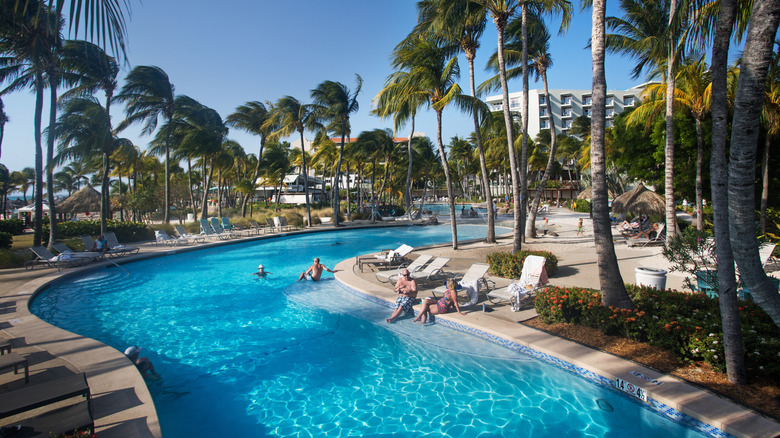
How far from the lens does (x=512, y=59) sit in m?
16.9

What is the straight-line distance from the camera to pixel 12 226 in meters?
23.3

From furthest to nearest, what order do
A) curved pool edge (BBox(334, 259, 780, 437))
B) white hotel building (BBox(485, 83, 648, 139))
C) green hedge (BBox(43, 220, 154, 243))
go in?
white hotel building (BBox(485, 83, 648, 139)) → green hedge (BBox(43, 220, 154, 243)) → curved pool edge (BBox(334, 259, 780, 437))

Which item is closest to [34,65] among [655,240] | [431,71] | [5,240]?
[5,240]

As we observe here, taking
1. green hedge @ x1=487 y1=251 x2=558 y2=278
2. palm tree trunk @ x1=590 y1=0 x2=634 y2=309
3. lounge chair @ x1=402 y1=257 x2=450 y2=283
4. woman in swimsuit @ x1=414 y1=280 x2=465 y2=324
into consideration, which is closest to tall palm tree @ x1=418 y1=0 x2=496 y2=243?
green hedge @ x1=487 y1=251 x2=558 y2=278

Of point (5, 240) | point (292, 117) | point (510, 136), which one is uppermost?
point (292, 117)

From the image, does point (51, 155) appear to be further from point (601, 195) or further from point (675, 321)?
point (675, 321)

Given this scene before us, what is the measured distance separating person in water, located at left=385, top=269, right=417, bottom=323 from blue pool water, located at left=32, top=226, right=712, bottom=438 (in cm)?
23

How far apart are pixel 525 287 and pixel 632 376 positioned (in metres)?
3.35

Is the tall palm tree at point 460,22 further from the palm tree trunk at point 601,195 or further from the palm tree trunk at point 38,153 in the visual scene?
the palm tree trunk at point 38,153

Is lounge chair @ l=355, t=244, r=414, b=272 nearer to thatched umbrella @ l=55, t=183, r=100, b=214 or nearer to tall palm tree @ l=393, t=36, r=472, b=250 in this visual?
tall palm tree @ l=393, t=36, r=472, b=250

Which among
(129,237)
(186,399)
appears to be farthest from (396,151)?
(186,399)

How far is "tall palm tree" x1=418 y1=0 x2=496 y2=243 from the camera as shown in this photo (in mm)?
11781

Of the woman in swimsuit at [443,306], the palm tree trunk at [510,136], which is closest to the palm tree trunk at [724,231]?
the woman in swimsuit at [443,306]

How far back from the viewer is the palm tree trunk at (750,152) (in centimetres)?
364
